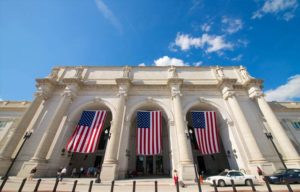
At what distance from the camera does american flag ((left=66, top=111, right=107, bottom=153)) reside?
64.7 feet

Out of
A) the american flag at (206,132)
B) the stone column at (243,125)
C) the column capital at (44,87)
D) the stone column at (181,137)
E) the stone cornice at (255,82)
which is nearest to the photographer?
the stone column at (181,137)

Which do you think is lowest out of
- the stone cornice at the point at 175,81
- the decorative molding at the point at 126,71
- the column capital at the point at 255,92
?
the column capital at the point at 255,92

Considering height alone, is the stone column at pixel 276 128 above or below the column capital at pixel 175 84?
below

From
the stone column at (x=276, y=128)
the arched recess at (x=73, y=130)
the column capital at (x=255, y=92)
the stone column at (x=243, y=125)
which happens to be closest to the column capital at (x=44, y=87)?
the arched recess at (x=73, y=130)

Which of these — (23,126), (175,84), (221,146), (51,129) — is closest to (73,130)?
(51,129)

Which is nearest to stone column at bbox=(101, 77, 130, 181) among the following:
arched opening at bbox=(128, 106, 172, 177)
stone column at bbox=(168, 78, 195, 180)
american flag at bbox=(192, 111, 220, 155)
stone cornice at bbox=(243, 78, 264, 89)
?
arched opening at bbox=(128, 106, 172, 177)

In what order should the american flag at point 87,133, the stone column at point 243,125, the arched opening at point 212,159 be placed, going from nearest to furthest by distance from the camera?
the stone column at point 243,125 → the american flag at point 87,133 → the arched opening at point 212,159

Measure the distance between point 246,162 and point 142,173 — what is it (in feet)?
48.8

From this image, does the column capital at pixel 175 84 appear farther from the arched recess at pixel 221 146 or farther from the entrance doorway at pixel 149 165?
the entrance doorway at pixel 149 165

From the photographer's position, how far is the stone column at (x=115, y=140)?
16984mm

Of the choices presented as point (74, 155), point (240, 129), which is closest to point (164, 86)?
point (240, 129)

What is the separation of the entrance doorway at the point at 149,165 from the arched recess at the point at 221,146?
6.28 m

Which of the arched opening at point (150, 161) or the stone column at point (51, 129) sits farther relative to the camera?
the arched opening at point (150, 161)

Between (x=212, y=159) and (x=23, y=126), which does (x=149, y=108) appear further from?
(x=23, y=126)
